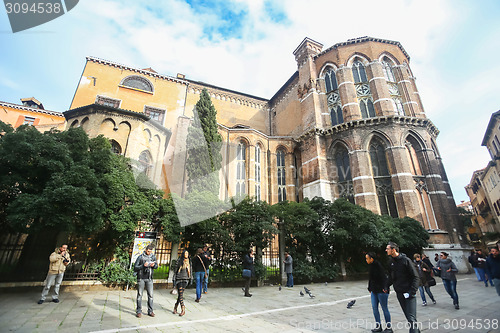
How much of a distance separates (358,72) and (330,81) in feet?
9.34

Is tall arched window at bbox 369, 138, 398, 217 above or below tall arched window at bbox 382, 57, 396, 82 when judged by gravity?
below

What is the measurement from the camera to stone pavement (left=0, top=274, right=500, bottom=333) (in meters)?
4.59

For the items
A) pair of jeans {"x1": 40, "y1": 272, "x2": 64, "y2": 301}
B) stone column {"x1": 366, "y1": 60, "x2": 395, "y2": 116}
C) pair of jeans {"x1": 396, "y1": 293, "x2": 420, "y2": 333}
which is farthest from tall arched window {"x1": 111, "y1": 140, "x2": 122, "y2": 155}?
stone column {"x1": 366, "y1": 60, "x2": 395, "y2": 116}

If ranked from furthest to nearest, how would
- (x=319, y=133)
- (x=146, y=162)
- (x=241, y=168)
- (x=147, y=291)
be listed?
(x=241, y=168)
(x=319, y=133)
(x=146, y=162)
(x=147, y=291)

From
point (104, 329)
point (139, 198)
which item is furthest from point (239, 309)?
point (139, 198)

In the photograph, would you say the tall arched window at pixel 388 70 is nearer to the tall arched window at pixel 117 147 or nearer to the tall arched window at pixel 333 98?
the tall arched window at pixel 333 98

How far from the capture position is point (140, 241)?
8492 mm

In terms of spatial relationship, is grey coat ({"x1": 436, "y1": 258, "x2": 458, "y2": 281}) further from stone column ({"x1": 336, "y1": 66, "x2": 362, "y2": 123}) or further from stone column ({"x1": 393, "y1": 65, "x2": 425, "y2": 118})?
stone column ({"x1": 393, "y1": 65, "x2": 425, "y2": 118})

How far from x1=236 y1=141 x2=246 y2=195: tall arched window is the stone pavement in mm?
15844

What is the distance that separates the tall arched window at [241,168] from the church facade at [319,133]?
11 cm

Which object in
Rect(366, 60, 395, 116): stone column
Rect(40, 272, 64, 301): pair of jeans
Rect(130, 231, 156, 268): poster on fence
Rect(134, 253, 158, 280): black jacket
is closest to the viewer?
Rect(134, 253, 158, 280): black jacket

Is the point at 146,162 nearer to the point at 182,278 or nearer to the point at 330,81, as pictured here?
the point at 182,278

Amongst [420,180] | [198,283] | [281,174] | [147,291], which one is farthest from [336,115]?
[147,291]

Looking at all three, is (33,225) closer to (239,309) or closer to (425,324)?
(239,309)
